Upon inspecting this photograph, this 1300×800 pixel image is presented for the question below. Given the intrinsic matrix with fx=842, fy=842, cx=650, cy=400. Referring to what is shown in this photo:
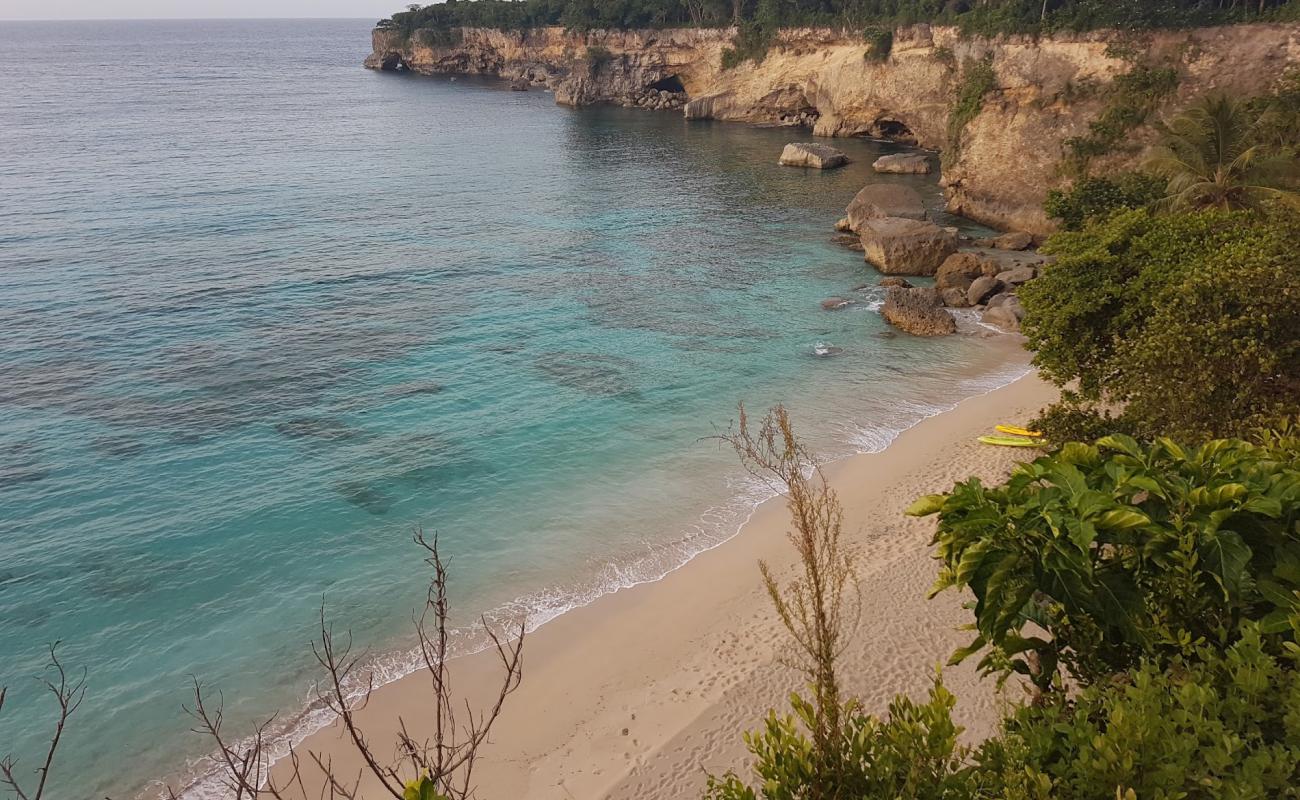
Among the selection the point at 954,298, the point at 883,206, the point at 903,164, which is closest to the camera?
the point at 954,298

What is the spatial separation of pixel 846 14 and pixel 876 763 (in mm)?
75048

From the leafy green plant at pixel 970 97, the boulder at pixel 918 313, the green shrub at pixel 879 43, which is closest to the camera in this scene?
the boulder at pixel 918 313

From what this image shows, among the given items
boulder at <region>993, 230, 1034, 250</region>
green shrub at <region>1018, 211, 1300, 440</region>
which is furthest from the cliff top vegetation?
green shrub at <region>1018, 211, 1300, 440</region>

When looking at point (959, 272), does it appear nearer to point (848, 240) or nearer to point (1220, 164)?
point (848, 240)

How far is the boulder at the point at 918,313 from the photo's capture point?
2995cm

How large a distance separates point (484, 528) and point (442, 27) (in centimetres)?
12576

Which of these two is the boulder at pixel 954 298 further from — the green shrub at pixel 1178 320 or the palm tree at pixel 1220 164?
the green shrub at pixel 1178 320

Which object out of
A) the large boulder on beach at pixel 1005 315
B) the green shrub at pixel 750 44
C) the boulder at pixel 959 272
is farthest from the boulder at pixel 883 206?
the green shrub at pixel 750 44

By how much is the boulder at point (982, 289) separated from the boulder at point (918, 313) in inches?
96.0

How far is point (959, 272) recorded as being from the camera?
34.7 metres

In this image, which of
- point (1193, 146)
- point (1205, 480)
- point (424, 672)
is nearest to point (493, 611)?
point (424, 672)

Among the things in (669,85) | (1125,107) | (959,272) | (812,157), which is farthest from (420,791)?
(669,85)

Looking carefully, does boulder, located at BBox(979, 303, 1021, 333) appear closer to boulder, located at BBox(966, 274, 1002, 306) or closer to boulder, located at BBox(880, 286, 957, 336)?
boulder, located at BBox(880, 286, 957, 336)

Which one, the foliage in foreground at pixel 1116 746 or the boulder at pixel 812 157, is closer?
the foliage in foreground at pixel 1116 746
